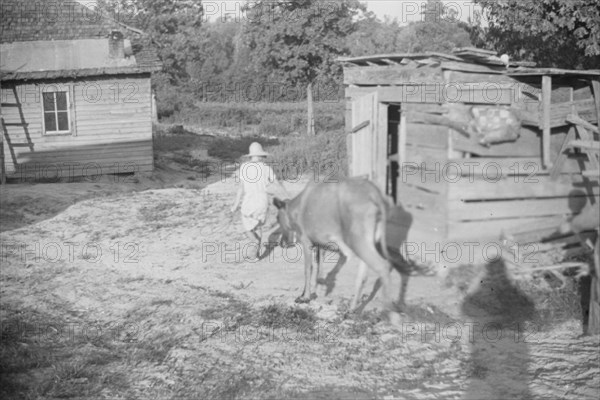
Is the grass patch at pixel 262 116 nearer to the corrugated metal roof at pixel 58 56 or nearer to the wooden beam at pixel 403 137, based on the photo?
the corrugated metal roof at pixel 58 56

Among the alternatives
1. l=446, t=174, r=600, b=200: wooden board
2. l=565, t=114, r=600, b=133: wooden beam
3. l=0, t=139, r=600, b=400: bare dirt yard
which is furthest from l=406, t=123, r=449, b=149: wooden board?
l=0, t=139, r=600, b=400: bare dirt yard

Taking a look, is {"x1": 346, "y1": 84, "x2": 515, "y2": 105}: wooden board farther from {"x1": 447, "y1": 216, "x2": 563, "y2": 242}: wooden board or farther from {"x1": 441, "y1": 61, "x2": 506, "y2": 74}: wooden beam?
{"x1": 447, "y1": 216, "x2": 563, "y2": 242}: wooden board

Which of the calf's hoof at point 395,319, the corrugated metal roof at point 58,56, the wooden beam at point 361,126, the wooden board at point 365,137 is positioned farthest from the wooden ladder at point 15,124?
the calf's hoof at point 395,319

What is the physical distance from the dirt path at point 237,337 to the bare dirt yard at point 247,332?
0.07 ft

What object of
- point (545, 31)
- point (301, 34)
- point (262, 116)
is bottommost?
point (262, 116)

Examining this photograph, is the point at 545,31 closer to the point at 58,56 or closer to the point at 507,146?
the point at 507,146

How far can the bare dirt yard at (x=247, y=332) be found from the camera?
6773 millimetres

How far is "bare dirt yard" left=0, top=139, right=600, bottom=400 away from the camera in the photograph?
22.2 ft

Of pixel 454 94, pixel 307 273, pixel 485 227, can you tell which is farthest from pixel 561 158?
pixel 307 273

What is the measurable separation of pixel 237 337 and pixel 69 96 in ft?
43.0

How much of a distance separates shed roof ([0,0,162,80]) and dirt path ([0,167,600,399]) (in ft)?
26.9

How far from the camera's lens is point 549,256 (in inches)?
398

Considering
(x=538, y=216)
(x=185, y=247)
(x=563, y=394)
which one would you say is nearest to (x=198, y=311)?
(x=185, y=247)

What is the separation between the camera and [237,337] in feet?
25.9
